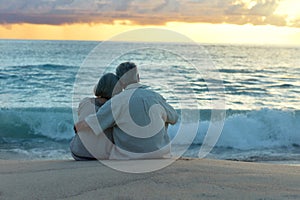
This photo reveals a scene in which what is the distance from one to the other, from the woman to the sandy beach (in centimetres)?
30

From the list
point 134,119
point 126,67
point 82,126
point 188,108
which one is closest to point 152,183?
point 134,119

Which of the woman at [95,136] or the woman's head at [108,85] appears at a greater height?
the woman's head at [108,85]

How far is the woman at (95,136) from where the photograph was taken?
4.93 metres

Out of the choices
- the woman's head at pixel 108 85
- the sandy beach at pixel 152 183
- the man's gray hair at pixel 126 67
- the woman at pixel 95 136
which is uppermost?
the man's gray hair at pixel 126 67

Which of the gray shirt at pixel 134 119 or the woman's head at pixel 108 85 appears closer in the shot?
the gray shirt at pixel 134 119

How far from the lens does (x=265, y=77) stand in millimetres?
30750

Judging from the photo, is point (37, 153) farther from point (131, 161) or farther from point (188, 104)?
point (188, 104)

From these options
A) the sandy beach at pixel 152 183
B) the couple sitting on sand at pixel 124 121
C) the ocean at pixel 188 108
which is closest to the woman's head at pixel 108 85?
the couple sitting on sand at pixel 124 121

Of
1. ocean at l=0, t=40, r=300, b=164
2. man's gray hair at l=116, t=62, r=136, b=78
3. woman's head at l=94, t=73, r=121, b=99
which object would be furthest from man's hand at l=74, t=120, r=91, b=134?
ocean at l=0, t=40, r=300, b=164

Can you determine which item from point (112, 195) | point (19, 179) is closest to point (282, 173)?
point (112, 195)

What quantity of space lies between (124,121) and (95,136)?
35 cm

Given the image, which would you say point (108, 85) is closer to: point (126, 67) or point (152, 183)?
point (126, 67)

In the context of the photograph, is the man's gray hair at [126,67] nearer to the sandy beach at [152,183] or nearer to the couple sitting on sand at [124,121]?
the couple sitting on sand at [124,121]

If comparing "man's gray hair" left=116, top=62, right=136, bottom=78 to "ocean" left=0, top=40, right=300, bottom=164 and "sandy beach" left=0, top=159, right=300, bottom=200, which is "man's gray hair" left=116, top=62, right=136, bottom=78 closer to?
"ocean" left=0, top=40, right=300, bottom=164
